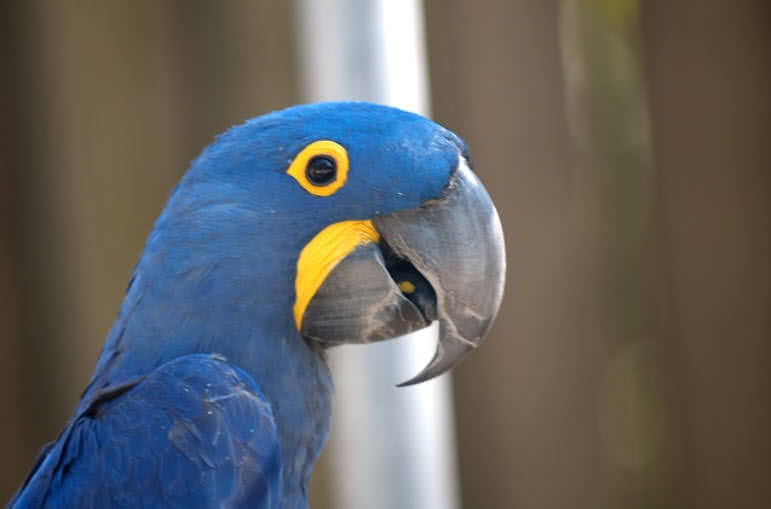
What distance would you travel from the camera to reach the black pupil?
2.91 feet

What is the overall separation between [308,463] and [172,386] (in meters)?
0.21

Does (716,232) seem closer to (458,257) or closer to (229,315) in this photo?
(458,257)

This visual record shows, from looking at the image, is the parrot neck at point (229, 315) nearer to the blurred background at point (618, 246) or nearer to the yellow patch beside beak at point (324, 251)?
the yellow patch beside beak at point (324, 251)

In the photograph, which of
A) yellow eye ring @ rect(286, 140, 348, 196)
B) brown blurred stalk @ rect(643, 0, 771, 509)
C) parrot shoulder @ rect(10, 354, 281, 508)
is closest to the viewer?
parrot shoulder @ rect(10, 354, 281, 508)

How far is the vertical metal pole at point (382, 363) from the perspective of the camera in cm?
125

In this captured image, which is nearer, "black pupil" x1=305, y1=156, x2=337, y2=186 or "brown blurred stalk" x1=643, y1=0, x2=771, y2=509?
"black pupil" x1=305, y1=156, x2=337, y2=186

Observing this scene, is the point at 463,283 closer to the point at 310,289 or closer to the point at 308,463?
the point at 310,289

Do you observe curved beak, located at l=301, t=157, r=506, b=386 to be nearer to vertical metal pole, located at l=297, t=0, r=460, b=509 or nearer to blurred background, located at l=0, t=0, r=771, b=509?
vertical metal pole, located at l=297, t=0, r=460, b=509

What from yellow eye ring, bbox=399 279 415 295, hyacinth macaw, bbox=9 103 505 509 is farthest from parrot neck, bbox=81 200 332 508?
yellow eye ring, bbox=399 279 415 295

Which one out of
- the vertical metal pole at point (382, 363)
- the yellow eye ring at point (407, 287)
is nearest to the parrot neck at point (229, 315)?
the yellow eye ring at point (407, 287)

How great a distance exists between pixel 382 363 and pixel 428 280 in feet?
1.59

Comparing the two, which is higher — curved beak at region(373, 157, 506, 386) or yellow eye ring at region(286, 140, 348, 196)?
yellow eye ring at region(286, 140, 348, 196)

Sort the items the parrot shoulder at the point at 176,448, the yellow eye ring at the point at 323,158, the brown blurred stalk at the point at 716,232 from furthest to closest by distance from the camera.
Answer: the brown blurred stalk at the point at 716,232, the yellow eye ring at the point at 323,158, the parrot shoulder at the point at 176,448

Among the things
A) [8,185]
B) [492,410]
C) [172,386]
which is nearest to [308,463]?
[172,386]
